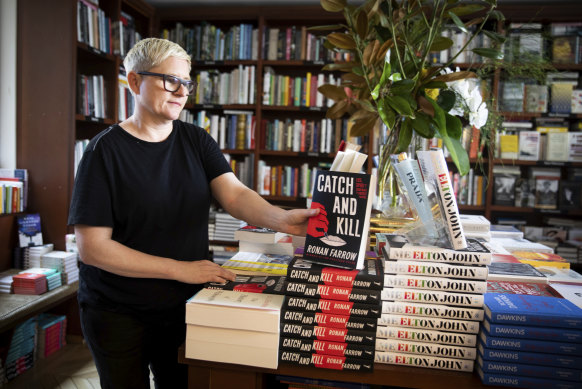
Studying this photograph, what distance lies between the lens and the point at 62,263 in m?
2.66

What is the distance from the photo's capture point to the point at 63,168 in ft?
9.11

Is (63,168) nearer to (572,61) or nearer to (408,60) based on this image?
(408,60)

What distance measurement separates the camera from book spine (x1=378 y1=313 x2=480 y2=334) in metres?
0.91

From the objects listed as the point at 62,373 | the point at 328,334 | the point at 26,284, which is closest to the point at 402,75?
the point at 328,334

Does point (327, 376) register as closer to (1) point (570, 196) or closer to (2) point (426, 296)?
(2) point (426, 296)

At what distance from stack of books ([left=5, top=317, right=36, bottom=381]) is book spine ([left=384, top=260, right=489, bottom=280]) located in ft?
7.81

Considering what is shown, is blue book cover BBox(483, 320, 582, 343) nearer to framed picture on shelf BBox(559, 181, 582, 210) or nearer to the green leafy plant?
the green leafy plant

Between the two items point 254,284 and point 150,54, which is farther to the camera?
point 150,54

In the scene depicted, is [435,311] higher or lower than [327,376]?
higher

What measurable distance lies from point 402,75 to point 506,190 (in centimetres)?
261

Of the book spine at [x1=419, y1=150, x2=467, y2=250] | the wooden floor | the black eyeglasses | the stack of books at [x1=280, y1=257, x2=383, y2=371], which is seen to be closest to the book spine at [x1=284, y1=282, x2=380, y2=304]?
the stack of books at [x1=280, y1=257, x2=383, y2=371]

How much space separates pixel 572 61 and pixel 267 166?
268 centimetres

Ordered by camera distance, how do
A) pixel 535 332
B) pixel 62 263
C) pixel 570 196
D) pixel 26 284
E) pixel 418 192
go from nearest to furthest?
1. pixel 535 332
2. pixel 418 192
3. pixel 26 284
4. pixel 62 263
5. pixel 570 196

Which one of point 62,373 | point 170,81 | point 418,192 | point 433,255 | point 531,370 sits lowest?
point 62,373
